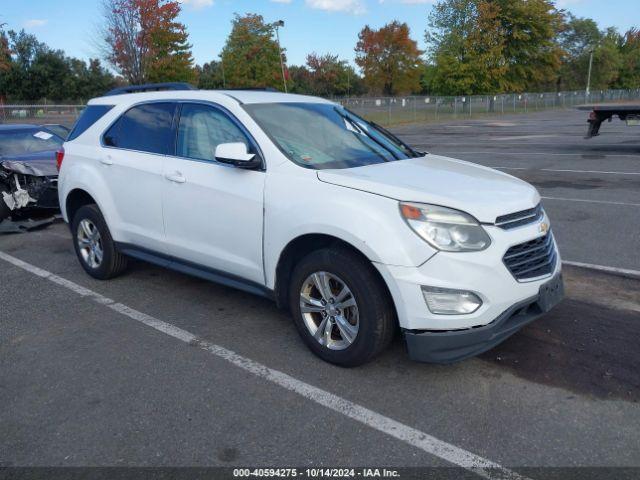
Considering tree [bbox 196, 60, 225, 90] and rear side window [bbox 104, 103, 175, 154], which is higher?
tree [bbox 196, 60, 225, 90]

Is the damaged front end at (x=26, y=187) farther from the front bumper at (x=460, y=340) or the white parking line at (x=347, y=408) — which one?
the front bumper at (x=460, y=340)

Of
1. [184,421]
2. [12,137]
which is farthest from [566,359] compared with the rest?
[12,137]

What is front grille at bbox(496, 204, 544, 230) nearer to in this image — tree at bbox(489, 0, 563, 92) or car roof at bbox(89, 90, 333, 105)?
car roof at bbox(89, 90, 333, 105)

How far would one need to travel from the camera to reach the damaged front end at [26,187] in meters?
8.06

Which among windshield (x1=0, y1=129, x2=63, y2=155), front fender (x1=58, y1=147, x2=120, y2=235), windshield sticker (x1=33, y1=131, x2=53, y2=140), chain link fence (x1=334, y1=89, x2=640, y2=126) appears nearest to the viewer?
front fender (x1=58, y1=147, x2=120, y2=235)

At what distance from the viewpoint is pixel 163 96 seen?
4922mm

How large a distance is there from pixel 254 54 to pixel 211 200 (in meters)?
52.3

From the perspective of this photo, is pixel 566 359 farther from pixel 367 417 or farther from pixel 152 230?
pixel 152 230

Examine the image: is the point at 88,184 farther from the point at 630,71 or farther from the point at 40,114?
the point at 630,71

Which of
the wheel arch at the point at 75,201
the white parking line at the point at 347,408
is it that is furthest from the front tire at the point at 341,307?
the wheel arch at the point at 75,201

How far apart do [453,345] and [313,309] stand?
98cm

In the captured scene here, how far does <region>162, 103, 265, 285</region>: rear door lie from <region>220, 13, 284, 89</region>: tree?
4991 centimetres

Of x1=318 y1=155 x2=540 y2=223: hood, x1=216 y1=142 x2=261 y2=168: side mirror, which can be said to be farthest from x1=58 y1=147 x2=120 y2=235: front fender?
x1=318 y1=155 x2=540 y2=223: hood

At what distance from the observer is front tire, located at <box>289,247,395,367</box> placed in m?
3.41
